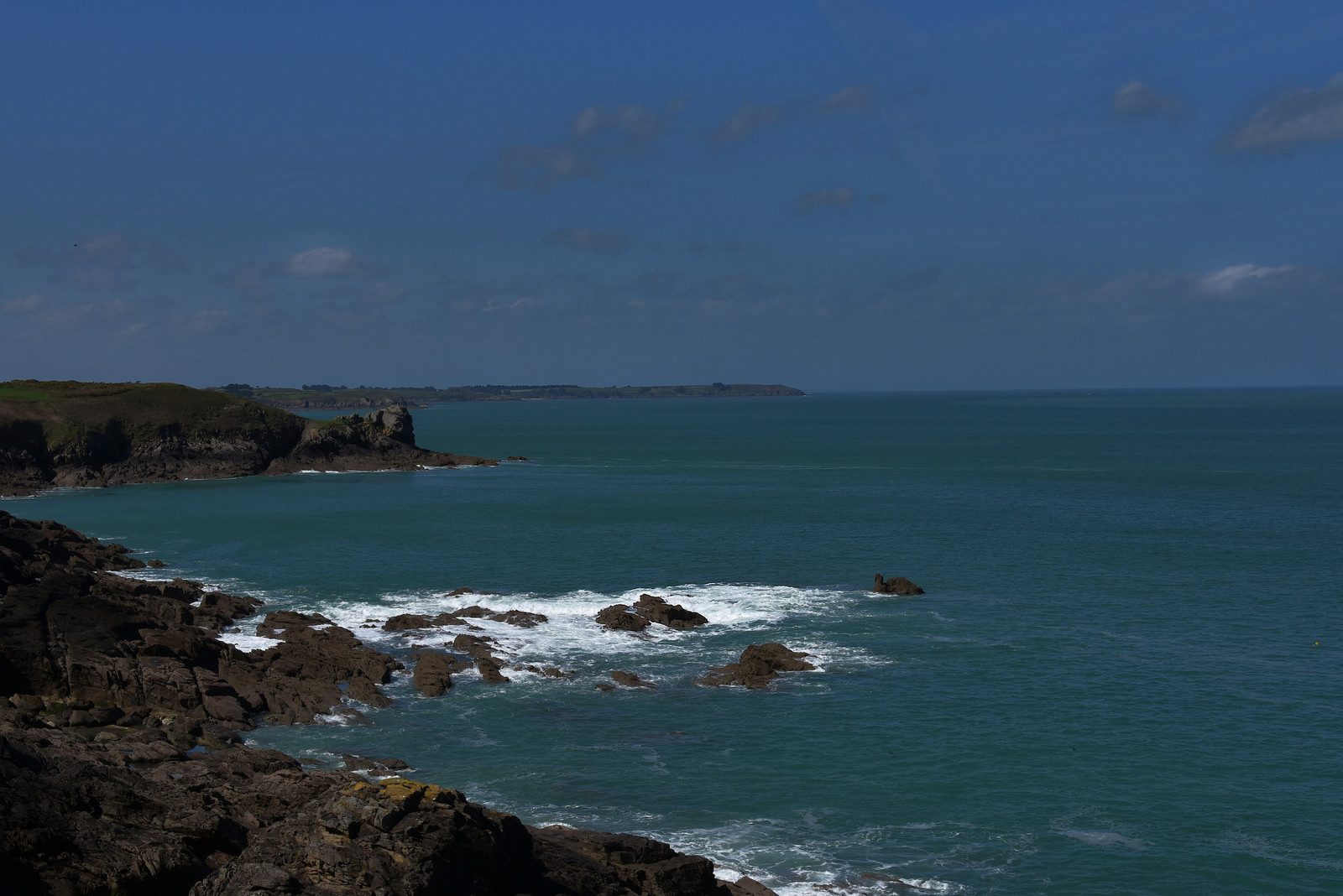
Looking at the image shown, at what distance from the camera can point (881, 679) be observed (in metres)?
43.6

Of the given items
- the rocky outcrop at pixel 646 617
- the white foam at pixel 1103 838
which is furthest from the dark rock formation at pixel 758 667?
the white foam at pixel 1103 838

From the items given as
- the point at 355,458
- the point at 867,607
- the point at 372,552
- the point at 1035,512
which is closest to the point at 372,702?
the point at 867,607

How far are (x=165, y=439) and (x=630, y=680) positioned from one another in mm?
109699

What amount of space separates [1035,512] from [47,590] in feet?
254

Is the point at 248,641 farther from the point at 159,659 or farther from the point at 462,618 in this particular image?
A: the point at 462,618

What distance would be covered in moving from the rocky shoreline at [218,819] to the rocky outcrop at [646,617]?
16.3 m

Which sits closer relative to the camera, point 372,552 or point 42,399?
point 372,552

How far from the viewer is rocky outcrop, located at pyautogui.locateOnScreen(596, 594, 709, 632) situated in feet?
173

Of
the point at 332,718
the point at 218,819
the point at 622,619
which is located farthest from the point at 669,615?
the point at 218,819

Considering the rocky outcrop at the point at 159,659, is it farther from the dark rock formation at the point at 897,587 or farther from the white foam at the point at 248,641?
the dark rock formation at the point at 897,587

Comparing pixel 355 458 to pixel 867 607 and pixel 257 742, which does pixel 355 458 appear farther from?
pixel 257 742

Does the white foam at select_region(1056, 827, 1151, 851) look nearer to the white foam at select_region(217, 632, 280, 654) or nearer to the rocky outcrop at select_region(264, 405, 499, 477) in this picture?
the white foam at select_region(217, 632, 280, 654)

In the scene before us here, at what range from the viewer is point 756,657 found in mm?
44250

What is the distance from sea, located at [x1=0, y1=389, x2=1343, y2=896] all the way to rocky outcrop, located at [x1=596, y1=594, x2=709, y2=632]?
2.68 ft
